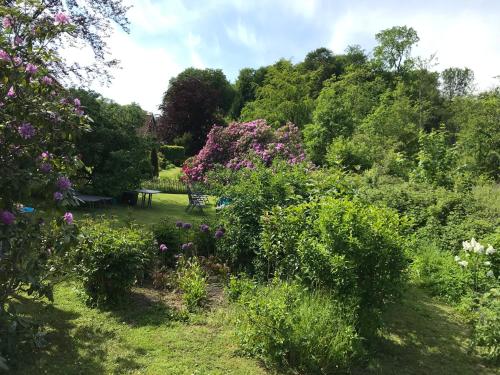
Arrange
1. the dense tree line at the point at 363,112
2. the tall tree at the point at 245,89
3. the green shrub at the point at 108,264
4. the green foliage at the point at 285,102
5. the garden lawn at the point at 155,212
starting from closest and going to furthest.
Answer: the green shrub at the point at 108,264
the garden lawn at the point at 155,212
the dense tree line at the point at 363,112
the green foliage at the point at 285,102
the tall tree at the point at 245,89

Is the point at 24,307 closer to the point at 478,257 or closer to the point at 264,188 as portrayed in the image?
the point at 264,188

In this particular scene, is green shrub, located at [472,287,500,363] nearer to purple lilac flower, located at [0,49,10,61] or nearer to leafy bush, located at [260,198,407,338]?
leafy bush, located at [260,198,407,338]

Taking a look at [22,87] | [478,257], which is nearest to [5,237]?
[22,87]

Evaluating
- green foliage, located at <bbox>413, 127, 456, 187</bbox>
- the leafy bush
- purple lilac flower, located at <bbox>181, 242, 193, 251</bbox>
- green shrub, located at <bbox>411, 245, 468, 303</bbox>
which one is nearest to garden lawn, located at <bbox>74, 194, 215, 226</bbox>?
purple lilac flower, located at <bbox>181, 242, 193, 251</bbox>

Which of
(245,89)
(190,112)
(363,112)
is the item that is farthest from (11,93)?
(245,89)

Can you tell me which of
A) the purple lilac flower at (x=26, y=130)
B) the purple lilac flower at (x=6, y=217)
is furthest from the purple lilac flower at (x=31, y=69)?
the purple lilac flower at (x=6, y=217)

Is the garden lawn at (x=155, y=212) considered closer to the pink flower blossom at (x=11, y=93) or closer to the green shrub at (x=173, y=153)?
the pink flower blossom at (x=11, y=93)

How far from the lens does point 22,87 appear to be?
3254 millimetres

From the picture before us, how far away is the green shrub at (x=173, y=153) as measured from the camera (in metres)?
29.8

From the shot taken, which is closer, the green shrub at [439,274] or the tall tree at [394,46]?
the green shrub at [439,274]

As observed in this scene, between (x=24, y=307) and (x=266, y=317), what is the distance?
289cm

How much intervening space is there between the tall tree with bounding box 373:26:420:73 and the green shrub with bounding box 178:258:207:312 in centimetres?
3578

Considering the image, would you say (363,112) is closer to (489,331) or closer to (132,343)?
(489,331)

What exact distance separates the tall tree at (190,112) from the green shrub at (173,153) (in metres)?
1.48
